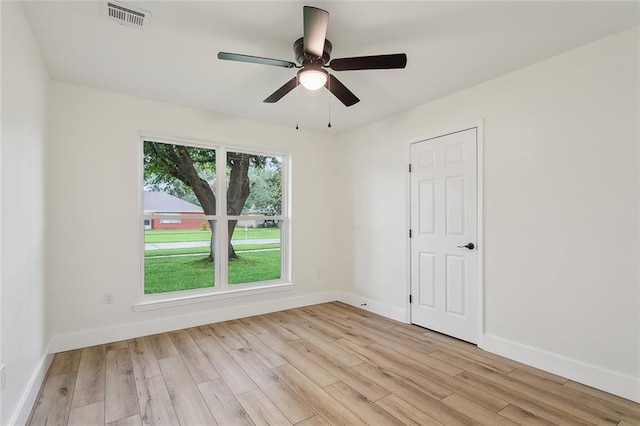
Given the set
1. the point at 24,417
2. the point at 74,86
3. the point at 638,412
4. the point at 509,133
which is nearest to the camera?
the point at 24,417

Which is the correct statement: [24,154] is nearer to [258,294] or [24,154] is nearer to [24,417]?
[24,417]

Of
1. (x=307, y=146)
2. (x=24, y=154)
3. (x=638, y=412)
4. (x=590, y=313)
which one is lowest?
(x=638, y=412)

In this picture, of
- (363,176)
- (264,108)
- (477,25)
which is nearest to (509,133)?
(477,25)

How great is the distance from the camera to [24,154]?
6.61ft

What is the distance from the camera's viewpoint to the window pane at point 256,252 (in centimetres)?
411

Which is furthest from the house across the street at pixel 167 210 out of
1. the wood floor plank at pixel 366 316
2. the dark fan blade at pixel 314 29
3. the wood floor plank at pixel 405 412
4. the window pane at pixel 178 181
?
the wood floor plank at pixel 405 412

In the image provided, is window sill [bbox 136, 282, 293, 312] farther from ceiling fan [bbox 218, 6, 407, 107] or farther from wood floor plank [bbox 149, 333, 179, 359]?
ceiling fan [bbox 218, 6, 407, 107]

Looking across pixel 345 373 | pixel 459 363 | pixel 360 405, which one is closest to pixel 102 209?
pixel 345 373

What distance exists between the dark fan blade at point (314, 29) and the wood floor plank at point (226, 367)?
247cm

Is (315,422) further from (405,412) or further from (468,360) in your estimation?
(468,360)

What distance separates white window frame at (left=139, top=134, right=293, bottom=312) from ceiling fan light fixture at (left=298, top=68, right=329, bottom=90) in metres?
2.06

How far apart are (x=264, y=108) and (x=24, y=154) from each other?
2299 mm

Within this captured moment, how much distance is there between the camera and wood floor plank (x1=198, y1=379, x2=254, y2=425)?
75.1 inches

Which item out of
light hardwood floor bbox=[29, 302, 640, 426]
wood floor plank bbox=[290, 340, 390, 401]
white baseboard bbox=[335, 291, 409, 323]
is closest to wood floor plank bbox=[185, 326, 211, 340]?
light hardwood floor bbox=[29, 302, 640, 426]
